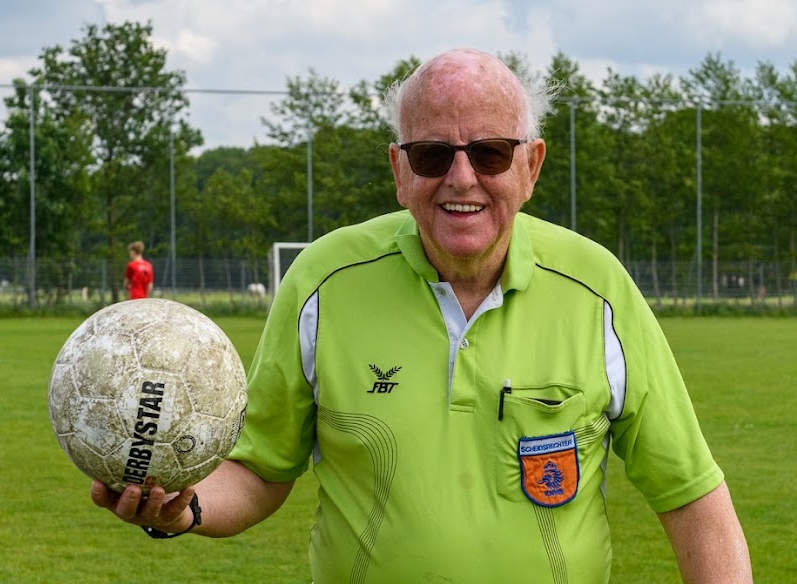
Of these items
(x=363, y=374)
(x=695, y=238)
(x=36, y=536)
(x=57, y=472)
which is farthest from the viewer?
(x=695, y=238)

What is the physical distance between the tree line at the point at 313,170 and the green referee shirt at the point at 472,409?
127 ft

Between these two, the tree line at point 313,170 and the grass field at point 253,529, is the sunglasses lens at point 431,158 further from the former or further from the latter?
the tree line at point 313,170

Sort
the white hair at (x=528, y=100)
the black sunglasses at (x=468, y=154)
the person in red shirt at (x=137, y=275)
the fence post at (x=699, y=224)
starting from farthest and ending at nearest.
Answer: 1. the fence post at (x=699, y=224)
2. the person in red shirt at (x=137, y=275)
3. the white hair at (x=528, y=100)
4. the black sunglasses at (x=468, y=154)

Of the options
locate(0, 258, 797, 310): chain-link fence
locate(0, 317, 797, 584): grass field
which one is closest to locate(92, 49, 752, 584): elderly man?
locate(0, 317, 797, 584): grass field

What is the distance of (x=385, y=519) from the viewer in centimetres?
298

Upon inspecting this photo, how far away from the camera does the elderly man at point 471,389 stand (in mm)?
2945

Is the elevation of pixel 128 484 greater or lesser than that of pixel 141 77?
lesser

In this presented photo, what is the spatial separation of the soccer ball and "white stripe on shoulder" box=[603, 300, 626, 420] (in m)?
0.92

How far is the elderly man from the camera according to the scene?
116 inches

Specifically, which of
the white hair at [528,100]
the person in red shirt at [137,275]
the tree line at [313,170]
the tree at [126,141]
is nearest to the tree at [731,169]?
the tree line at [313,170]

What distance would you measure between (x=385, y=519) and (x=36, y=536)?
5467 millimetres

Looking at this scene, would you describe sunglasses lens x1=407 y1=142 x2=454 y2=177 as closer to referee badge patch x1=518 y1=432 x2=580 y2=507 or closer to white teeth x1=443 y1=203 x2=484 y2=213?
white teeth x1=443 y1=203 x2=484 y2=213

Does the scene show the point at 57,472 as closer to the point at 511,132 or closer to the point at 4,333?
the point at 511,132

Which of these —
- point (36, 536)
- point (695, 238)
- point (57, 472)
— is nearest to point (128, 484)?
point (36, 536)
